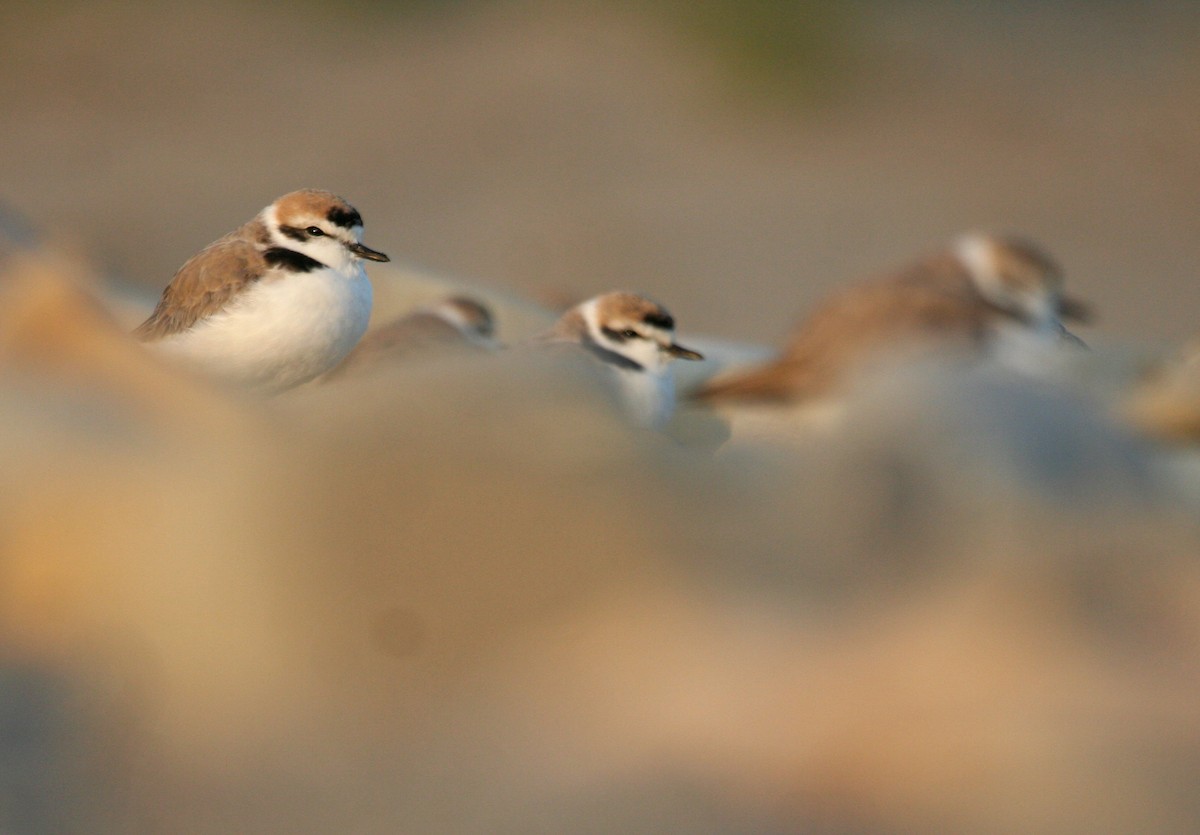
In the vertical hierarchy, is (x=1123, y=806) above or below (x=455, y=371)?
below

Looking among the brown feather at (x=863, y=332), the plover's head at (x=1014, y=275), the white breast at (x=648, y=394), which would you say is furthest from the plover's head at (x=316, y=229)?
the plover's head at (x=1014, y=275)

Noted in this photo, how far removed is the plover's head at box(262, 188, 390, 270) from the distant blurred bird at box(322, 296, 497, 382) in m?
0.19

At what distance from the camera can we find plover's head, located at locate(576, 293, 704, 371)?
2.68m

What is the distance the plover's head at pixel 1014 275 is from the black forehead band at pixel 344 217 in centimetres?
119

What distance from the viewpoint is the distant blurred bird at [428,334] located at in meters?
2.62

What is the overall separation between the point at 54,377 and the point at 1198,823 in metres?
1.17

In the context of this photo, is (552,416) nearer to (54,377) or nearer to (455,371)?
(455,371)

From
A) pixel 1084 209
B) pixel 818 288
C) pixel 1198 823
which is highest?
pixel 1084 209

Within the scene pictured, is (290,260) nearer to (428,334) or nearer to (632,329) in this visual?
(428,334)

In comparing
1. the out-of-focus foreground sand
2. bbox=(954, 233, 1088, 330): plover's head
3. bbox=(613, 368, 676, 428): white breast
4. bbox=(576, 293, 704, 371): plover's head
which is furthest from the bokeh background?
bbox=(954, 233, 1088, 330): plover's head

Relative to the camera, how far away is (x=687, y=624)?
1325 mm

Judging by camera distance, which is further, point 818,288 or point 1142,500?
point 818,288

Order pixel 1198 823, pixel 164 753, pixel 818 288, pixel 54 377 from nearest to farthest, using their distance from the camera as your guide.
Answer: pixel 1198 823, pixel 164 753, pixel 54 377, pixel 818 288

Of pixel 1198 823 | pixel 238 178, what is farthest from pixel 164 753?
pixel 238 178
